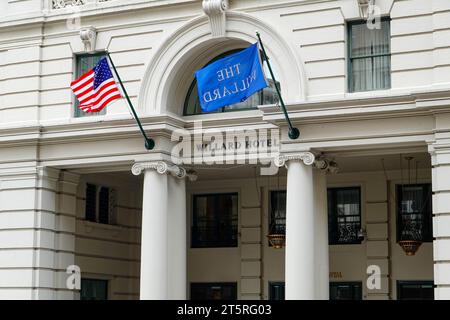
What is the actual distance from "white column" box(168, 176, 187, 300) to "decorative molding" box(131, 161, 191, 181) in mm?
198

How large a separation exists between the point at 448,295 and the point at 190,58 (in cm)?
977

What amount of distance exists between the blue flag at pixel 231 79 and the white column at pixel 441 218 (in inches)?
183

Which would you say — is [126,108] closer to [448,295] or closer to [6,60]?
[6,60]

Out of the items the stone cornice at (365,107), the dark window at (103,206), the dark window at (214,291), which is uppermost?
the stone cornice at (365,107)

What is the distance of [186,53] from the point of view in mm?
28953

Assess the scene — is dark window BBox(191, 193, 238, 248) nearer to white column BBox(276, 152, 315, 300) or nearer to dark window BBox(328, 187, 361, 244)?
dark window BBox(328, 187, 361, 244)

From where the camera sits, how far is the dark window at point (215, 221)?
33.9 meters

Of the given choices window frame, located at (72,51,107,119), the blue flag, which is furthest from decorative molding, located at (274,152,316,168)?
window frame, located at (72,51,107,119)

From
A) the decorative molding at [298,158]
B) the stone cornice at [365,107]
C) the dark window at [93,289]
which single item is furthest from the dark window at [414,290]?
the dark window at [93,289]

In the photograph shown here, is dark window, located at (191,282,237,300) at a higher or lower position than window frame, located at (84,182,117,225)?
lower

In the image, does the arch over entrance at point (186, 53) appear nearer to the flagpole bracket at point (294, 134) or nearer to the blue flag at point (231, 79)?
the blue flag at point (231, 79)

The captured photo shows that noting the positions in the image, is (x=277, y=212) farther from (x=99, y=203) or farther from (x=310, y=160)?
(x=310, y=160)

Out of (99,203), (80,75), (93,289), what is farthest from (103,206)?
(80,75)

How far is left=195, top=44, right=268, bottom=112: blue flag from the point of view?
26.4m
